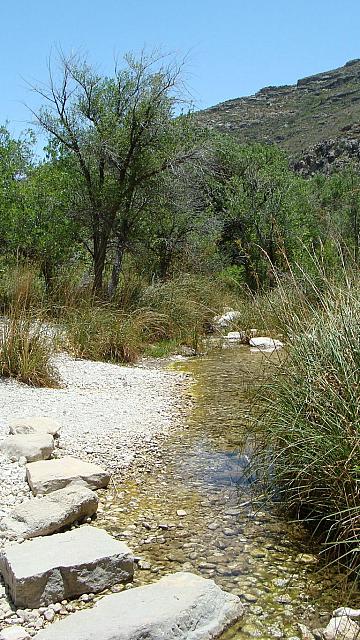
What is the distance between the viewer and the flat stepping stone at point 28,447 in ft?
17.8

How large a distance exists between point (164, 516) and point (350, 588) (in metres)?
1.51

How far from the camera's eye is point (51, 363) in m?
8.61

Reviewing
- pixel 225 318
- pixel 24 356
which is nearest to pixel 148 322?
pixel 225 318

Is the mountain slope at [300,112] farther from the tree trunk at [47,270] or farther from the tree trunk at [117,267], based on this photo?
the tree trunk at [47,270]

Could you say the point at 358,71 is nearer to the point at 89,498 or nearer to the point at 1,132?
the point at 1,132

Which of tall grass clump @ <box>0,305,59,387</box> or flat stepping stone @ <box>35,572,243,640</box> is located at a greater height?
tall grass clump @ <box>0,305,59,387</box>

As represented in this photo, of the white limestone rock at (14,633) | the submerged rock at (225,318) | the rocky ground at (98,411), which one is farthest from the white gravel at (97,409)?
the submerged rock at (225,318)

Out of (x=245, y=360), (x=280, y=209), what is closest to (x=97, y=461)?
(x=245, y=360)

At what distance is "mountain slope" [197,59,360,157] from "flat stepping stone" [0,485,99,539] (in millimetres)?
33621

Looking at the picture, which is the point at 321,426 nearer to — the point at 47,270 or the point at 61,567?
the point at 61,567

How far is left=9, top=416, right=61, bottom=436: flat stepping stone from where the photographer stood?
236 inches

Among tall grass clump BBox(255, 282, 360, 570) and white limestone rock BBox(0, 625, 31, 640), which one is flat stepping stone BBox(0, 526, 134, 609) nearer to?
white limestone rock BBox(0, 625, 31, 640)

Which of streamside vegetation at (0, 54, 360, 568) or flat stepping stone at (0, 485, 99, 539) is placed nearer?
flat stepping stone at (0, 485, 99, 539)

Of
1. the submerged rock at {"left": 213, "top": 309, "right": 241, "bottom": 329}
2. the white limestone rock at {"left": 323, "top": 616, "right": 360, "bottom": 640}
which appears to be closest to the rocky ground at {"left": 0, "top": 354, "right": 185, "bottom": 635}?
→ the white limestone rock at {"left": 323, "top": 616, "right": 360, "bottom": 640}
